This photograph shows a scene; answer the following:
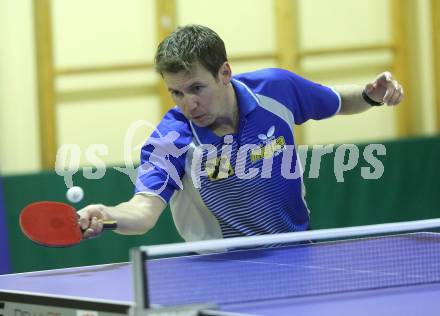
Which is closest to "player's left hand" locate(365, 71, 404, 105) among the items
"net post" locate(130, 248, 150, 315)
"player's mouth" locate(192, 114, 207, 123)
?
"player's mouth" locate(192, 114, 207, 123)

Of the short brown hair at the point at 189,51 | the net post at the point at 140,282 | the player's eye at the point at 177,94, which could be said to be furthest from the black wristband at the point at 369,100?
the net post at the point at 140,282

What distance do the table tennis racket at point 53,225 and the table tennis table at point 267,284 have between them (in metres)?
Result: 0.14

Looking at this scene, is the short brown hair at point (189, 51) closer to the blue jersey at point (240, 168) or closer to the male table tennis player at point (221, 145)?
the male table tennis player at point (221, 145)

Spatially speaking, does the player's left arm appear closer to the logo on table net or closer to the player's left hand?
the player's left hand

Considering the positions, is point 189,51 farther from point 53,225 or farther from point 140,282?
point 140,282

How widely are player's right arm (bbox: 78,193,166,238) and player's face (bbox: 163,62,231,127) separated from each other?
312mm

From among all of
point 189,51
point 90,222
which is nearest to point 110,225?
point 90,222

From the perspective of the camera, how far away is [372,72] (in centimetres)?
798

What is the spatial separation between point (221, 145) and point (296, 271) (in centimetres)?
65

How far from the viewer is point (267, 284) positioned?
2.70 m

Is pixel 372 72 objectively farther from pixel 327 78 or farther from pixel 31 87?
pixel 31 87

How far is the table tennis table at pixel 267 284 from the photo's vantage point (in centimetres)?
242

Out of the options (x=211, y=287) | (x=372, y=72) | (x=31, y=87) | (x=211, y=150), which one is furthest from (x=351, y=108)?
(x=372, y=72)

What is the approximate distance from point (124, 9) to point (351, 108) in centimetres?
372
